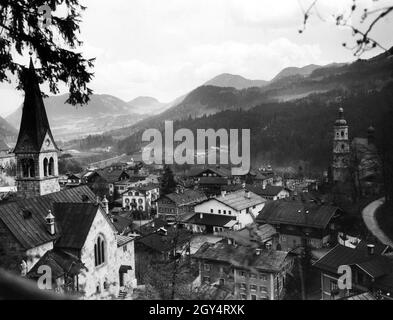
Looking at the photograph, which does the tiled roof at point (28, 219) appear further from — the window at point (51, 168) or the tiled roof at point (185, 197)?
the tiled roof at point (185, 197)

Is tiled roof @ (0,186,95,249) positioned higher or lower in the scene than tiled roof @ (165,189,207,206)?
higher

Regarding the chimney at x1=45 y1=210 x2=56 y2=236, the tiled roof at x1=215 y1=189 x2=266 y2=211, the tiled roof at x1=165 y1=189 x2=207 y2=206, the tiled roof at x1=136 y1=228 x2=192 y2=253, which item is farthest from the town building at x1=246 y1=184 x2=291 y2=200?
the chimney at x1=45 y1=210 x2=56 y2=236

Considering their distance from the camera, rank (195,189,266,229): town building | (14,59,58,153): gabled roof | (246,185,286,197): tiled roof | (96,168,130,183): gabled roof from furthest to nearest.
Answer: (96,168,130,183): gabled roof
(246,185,286,197): tiled roof
(195,189,266,229): town building
(14,59,58,153): gabled roof

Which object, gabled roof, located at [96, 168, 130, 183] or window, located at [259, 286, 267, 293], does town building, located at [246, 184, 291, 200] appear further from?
window, located at [259, 286, 267, 293]

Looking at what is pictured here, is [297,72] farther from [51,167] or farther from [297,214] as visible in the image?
[51,167]

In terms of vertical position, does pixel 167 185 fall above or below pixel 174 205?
above

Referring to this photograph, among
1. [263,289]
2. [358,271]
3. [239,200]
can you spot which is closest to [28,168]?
[263,289]

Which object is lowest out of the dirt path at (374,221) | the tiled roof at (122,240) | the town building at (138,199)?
the town building at (138,199)

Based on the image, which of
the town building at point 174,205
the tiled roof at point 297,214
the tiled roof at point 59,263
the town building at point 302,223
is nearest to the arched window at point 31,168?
the tiled roof at point 59,263
